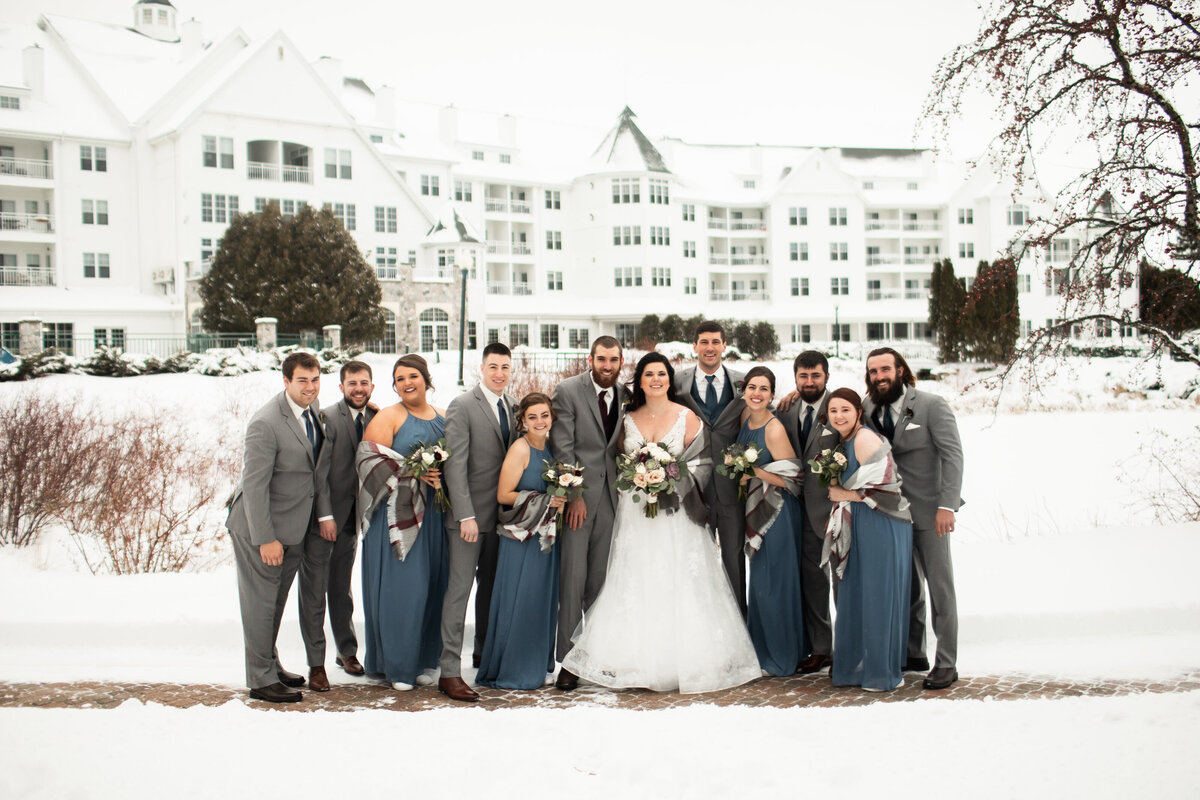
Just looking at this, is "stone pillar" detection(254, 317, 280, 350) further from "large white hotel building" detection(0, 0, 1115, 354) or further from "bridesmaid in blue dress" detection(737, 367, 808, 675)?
"bridesmaid in blue dress" detection(737, 367, 808, 675)

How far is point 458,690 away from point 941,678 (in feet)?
11.3

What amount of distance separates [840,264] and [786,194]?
18.7 feet

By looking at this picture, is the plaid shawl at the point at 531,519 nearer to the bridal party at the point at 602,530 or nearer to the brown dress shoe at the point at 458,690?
the bridal party at the point at 602,530

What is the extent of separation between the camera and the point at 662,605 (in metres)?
7.07

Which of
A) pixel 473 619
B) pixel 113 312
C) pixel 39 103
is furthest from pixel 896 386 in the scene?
pixel 39 103

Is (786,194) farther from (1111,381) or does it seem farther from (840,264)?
(1111,381)

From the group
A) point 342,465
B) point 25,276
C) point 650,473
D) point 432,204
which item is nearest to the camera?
point 650,473

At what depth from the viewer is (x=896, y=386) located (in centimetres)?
720

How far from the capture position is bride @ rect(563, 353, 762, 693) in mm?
6988

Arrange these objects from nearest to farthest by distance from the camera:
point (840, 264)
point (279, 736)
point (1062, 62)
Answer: point (279, 736) < point (1062, 62) < point (840, 264)

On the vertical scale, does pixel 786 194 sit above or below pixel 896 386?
above

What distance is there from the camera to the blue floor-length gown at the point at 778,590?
7441 millimetres

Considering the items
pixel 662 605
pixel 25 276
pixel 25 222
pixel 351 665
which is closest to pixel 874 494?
pixel 662 605

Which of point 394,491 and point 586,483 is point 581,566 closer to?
point 586,483
